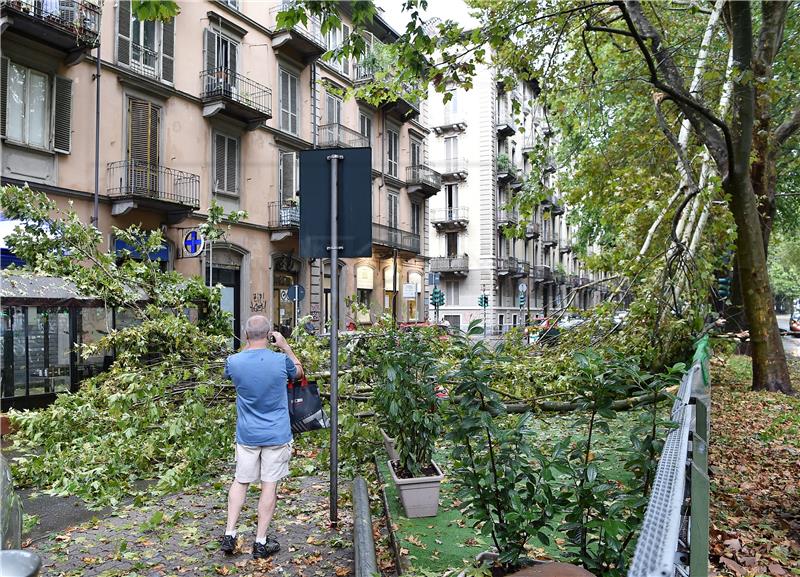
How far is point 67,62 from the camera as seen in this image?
1533 centimetres

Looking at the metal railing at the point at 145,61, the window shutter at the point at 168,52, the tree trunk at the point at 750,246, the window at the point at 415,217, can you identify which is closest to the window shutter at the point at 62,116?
the metal railing at the point at 145,61

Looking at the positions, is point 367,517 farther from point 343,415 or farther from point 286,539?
point 343,415

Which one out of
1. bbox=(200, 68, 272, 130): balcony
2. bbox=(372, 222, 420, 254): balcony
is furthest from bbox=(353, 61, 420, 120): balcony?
bbox=(200, 68, 272, 130): balcony

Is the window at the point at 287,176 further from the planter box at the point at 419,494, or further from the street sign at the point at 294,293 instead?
the planter box at the point at 419,494

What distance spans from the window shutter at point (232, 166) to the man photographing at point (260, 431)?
57.7ft

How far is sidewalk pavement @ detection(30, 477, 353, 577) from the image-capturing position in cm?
426

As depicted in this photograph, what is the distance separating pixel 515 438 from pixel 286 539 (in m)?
2.54

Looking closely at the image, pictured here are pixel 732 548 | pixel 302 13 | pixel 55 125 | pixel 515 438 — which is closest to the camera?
pixel 515 438

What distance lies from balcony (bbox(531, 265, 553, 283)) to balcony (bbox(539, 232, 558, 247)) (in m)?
2.69

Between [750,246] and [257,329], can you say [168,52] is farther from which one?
[750,246]

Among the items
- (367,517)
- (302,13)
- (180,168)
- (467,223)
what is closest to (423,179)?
(467,223)

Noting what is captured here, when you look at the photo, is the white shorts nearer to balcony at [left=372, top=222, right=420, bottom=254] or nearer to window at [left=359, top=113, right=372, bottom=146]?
balcony at [left=372, top=222, right=420, bottom=254]

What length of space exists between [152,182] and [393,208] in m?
16.4

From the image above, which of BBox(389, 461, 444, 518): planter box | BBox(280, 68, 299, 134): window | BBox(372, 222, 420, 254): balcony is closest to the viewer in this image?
BBox(389, 461, 444, 518): planter box
